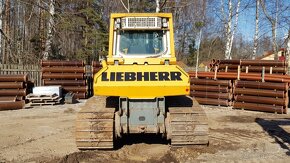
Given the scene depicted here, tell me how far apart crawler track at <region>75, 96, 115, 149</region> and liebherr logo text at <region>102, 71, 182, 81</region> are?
0.74m

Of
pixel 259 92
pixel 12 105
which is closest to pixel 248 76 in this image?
pixel 259 92

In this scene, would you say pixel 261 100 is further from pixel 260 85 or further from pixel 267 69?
pixel 267 69

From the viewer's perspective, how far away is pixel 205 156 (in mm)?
7109

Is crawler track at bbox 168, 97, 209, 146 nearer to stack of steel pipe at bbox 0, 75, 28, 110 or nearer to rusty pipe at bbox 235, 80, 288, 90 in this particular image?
rusty pipe at bbox 235, 80, 288, 90

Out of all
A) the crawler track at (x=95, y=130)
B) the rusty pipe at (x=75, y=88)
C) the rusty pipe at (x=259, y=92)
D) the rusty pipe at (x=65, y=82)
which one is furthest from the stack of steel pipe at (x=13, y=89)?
the rusty pipe at (x=259, y=92)

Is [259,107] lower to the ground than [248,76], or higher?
lower

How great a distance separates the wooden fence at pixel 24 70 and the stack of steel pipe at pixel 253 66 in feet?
31.5

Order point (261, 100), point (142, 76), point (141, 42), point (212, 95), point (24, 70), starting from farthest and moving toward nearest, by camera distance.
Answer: point (24, 70) < point (212, 95) < point (261, 100) < point (141, 42) < point (142, 76)

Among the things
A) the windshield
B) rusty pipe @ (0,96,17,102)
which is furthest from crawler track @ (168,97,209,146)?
rusty pipe @ (0,96,17,102)

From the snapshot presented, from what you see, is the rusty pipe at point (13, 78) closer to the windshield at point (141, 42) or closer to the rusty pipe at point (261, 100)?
the windshield at point (141, 42)

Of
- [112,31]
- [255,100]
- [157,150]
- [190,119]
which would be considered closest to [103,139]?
[157,150]

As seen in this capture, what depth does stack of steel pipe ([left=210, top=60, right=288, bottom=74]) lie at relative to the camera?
16.1m

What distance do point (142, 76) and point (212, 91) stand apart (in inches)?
375

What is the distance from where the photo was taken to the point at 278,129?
34.6ft
